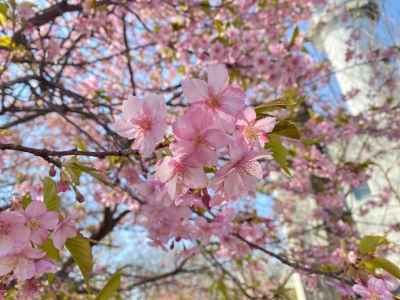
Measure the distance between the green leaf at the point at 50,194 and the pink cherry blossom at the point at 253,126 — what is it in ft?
1.68

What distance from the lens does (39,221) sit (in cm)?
96

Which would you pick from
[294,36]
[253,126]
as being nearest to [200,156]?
[253,126]

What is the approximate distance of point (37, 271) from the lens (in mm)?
944

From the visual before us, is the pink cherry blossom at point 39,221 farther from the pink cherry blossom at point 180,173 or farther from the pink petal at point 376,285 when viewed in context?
the pink petal at point 376,285

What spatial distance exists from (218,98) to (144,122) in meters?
0.17

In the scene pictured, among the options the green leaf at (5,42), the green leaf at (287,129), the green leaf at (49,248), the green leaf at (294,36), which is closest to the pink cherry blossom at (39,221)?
the green leaf at (49,248)

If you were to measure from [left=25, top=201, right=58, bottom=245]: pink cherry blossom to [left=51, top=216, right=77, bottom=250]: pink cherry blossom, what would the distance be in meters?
0.04

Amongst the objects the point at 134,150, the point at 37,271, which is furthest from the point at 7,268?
the point at 134,150

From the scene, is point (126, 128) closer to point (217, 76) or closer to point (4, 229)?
point (217, 76)

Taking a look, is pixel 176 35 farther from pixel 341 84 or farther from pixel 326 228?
pixel 341 84

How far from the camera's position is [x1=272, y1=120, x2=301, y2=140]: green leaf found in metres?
0.98

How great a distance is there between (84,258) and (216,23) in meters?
2.67

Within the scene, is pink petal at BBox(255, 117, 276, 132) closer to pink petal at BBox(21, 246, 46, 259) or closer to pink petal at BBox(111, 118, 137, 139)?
pink petal at BBox(111, 118, 137, 139)

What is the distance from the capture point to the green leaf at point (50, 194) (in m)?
1.05
